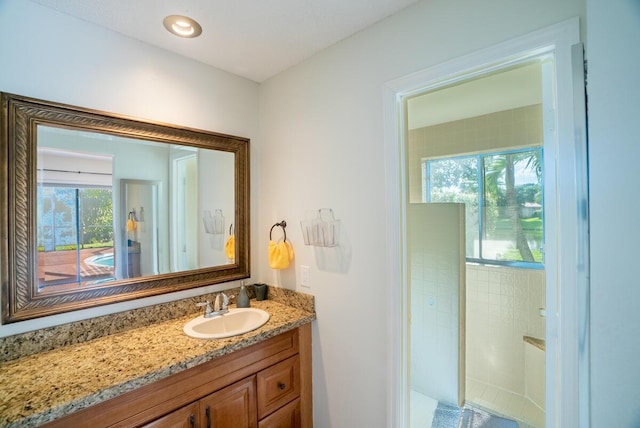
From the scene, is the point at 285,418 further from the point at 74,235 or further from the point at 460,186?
the point at 460,186

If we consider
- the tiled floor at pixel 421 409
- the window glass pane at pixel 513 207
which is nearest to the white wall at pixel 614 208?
the window glass pane at pixel 513 207

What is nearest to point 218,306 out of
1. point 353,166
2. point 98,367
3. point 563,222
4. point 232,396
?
point 232,396

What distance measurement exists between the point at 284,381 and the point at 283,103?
5.64 ft

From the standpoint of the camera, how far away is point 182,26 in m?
1.41

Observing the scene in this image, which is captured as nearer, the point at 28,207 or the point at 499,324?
the point at 28,207

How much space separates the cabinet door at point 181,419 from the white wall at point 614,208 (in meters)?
1.35

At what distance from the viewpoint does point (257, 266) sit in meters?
2.06

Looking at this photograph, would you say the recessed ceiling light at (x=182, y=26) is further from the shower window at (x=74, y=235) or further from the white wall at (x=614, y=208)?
the white wall at (x=614, y=208)

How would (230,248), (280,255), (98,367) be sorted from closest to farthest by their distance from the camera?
1. (98,367)
2. (280,255)
3. (230,248)

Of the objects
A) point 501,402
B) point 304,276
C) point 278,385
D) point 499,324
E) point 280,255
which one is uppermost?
point 280,255

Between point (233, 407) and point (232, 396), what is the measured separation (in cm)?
5

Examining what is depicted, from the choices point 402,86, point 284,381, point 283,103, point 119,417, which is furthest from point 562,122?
point 119,417

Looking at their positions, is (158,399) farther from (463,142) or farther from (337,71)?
(463,142)

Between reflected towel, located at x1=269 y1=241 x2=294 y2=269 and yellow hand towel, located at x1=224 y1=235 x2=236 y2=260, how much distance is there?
279 mm
